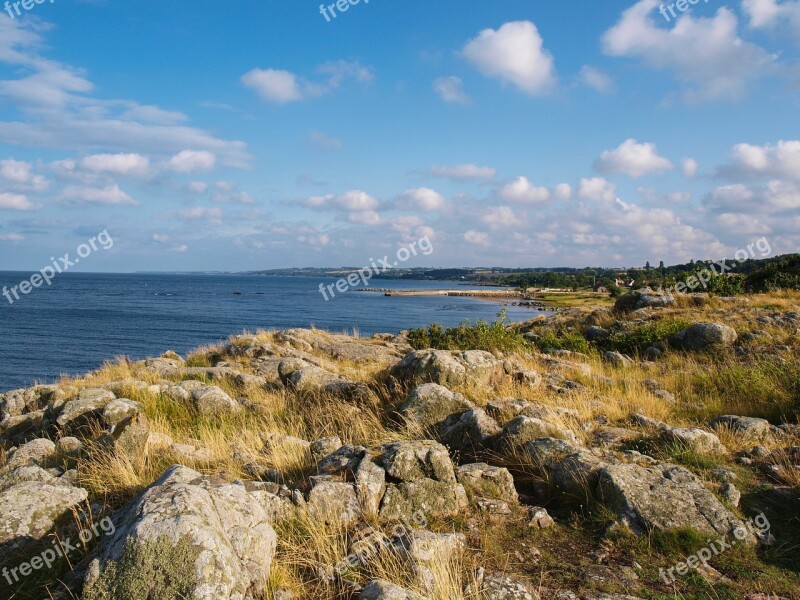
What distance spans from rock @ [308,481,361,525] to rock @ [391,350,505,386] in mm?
5106

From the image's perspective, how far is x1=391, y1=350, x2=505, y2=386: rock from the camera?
11.1 metres

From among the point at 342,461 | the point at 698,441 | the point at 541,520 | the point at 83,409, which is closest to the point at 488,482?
the point at 541,520

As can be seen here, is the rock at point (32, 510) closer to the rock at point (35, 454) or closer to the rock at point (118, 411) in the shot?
the rock at point (35, 454)

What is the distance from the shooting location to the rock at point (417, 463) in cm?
645

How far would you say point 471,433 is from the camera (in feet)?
27.0

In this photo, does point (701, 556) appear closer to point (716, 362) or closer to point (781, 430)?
point (781, 430)

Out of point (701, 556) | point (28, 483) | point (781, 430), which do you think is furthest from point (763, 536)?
point (28, 483)

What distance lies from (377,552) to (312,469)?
2.46m

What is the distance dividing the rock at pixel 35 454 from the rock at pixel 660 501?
839cm

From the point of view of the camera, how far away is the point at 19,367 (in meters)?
41.2

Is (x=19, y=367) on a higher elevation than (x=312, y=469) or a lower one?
lower

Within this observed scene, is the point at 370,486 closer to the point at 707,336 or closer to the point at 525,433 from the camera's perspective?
the point at 525,433

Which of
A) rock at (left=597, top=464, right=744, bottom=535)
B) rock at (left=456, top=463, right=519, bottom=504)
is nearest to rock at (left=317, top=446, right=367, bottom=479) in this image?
rock at (left=456, top=463, right=519, bottom=504)

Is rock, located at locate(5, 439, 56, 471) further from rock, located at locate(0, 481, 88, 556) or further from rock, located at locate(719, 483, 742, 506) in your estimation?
rock, located at locate(719, 483, 742, 506)
